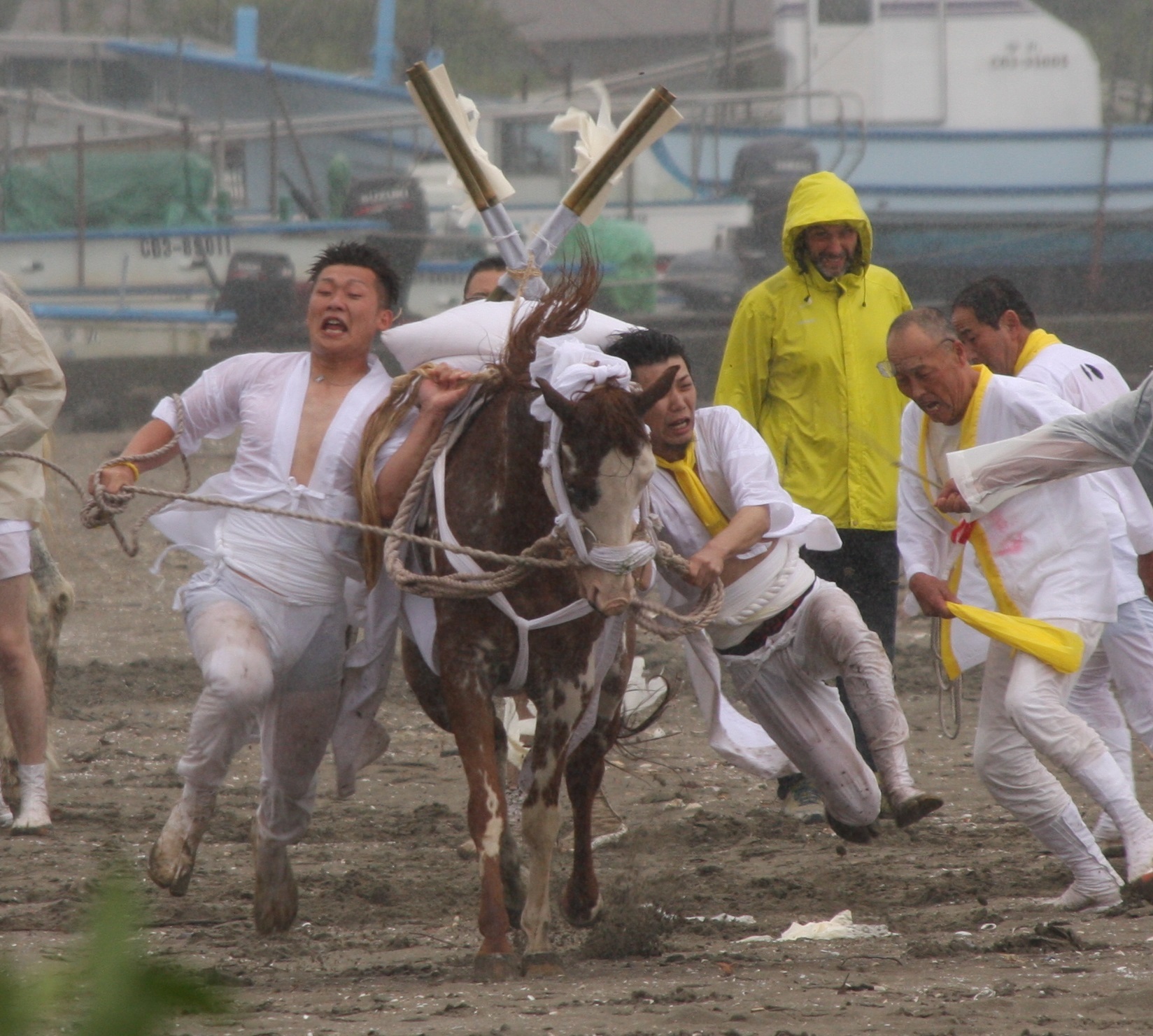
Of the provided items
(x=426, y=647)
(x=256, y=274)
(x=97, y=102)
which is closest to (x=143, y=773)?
(x=426, y=647)

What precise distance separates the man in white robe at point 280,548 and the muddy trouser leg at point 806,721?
4.13 feet

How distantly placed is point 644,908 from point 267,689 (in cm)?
125

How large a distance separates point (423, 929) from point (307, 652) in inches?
37.8

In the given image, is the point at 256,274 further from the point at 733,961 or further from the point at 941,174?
the point at 733,961

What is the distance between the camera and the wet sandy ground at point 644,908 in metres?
3.85

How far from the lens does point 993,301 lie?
595 centimetres

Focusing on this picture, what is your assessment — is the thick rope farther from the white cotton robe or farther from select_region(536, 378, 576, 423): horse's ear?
select_region(536, 378, 576, 423): horse's ear

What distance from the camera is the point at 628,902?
498 centimetres

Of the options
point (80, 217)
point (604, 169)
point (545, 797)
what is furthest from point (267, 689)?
point (80, 217)

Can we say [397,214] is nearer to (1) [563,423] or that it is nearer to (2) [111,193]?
(2) [111,193]

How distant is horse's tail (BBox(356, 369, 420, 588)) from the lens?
4844 millimetres

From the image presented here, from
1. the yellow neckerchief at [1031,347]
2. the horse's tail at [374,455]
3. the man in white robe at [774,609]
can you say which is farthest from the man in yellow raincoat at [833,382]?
the horse's tail at [374,455]

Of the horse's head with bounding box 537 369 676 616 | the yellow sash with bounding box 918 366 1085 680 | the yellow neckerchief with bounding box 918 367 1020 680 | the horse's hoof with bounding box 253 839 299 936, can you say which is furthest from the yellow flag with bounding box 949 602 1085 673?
the horse's hoof with bounding box 253 839 299 936

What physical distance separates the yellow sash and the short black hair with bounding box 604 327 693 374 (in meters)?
0.88
